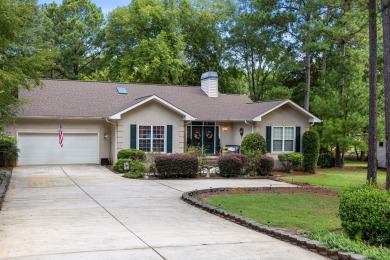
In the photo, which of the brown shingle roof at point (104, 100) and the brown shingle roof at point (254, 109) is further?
the brown shingle roof at point (254, 109)

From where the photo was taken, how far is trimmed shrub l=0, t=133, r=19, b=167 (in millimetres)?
19609

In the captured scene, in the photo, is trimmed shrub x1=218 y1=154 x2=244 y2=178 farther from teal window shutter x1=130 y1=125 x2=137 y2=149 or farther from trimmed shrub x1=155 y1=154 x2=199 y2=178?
teal window shutter x1=130 y1=125 x2=137 y2=149

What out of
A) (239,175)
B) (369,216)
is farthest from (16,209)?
(239,175)

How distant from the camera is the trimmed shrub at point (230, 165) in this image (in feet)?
60.8

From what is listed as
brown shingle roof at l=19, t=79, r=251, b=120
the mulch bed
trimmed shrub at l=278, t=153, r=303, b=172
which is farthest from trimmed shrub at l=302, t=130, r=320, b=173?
the mulch bed

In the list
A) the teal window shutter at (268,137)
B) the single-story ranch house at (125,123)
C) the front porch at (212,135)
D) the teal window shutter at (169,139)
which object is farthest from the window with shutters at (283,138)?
the teal window shutter at (169,139)

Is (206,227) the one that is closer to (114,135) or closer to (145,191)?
(145,191)

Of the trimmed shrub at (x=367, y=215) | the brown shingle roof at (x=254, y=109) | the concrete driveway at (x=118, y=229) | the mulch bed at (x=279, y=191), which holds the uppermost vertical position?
the brown shingle roof at (x=254, y=109)

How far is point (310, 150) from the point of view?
884 inches

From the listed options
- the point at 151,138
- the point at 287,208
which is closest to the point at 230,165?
the point at 151,138

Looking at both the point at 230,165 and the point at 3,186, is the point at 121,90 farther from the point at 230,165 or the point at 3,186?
the point at 3,186

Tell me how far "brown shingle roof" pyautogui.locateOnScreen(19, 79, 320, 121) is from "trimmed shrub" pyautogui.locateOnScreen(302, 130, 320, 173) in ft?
8.45

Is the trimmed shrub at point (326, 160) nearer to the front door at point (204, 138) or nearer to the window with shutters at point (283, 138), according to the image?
the window with shutters at point (283, 138)

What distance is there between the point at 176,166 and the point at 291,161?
7819 millimetres
